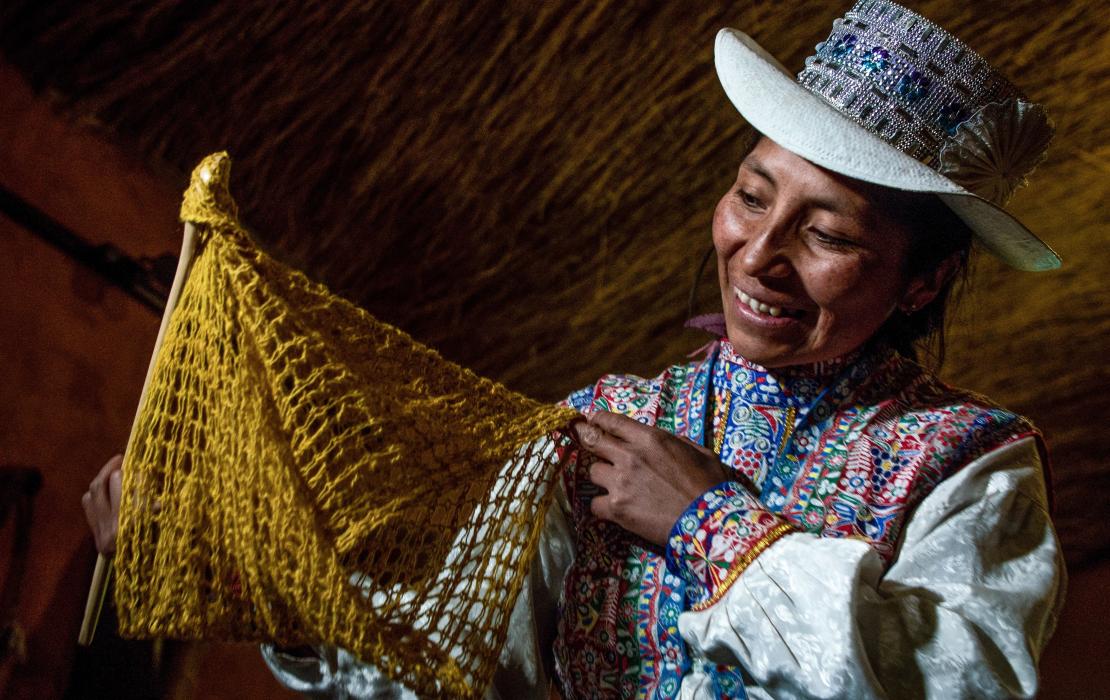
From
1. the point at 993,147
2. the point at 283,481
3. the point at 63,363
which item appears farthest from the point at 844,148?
the point at 63,363

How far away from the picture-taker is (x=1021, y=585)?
87cm

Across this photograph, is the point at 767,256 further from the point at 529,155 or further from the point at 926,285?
the point at 529,155

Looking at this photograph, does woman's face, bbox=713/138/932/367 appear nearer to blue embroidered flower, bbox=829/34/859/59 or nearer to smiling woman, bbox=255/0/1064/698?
smiling woman, bbox=255/0/1064/698

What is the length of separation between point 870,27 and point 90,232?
1.33 meters

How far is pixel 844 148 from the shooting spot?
0.97 meters

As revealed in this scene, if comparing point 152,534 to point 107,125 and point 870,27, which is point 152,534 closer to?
point 870,27

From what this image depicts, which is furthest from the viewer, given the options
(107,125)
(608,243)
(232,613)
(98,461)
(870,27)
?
(608,243)

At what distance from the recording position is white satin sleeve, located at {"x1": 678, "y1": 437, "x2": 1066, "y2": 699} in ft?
2.55

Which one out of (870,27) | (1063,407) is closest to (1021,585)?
(870,27)

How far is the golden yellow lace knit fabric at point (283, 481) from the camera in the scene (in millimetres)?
752

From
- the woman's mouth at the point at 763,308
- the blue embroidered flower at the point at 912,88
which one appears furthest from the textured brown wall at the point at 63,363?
the blue embroidered flower at the point at 912,88

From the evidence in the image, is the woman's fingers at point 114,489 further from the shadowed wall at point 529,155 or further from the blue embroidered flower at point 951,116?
the blue embroidered flower at point 951,116

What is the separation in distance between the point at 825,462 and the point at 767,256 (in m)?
0.24

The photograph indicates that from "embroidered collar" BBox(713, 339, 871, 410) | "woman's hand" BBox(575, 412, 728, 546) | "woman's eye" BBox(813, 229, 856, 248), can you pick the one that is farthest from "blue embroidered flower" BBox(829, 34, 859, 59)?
"woman's hand" BBox(575, 412, 728, 546)
